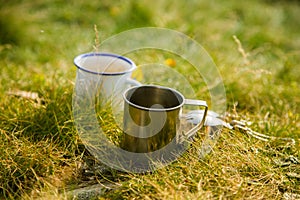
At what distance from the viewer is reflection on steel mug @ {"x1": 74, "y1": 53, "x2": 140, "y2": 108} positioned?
2002mm

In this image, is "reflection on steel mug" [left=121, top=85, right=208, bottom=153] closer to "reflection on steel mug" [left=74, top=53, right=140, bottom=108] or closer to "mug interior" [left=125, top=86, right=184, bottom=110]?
"mug interior" [left=125, top=86, right=184, bottom=110]

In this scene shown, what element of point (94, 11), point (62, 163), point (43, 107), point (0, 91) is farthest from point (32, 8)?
point (62, 163)

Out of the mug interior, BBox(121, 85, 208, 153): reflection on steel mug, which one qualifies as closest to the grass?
BBox(121, 85, 208, 153): reflection on steel mug

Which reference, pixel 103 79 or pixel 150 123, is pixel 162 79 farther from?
pixel 150 123

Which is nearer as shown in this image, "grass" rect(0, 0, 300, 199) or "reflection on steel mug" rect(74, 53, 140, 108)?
"grass" rect(0, 0, 300, 199)

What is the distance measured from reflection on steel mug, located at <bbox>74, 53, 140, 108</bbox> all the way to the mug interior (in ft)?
0.41

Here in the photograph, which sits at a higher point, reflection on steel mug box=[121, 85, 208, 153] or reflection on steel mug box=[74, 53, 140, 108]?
reflection on steel mug box=[74, 53, 140, 108]

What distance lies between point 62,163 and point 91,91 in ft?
1.33

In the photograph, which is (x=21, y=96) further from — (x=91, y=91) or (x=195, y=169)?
(x=195, y=169)

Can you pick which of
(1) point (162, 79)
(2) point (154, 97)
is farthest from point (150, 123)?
(1) point (162, 79)

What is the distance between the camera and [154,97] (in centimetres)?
195

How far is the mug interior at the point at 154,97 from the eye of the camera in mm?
1913

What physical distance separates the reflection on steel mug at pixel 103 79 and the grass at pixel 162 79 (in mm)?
168

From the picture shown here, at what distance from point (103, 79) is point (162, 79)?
0.87m
